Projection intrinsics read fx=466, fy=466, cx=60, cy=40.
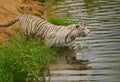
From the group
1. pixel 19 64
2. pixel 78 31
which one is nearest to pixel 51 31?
pixel 78 31

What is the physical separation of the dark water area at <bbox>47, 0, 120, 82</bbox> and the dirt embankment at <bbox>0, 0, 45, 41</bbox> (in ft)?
2.24

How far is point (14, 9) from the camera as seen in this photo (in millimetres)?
12359

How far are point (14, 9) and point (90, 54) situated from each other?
14.9ft

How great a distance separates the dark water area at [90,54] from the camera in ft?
18.9

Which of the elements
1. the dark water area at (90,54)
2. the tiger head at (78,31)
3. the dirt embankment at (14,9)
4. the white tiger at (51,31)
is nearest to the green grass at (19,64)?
the dark water area at (90,54)

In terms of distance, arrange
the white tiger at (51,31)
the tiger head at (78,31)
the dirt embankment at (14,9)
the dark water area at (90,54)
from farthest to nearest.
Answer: the dirt embankment at (14,9), the tiger head at (78,31), the white tiger at (51,31), the dark water area at (90,54)

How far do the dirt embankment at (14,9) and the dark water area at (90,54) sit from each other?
683 mm

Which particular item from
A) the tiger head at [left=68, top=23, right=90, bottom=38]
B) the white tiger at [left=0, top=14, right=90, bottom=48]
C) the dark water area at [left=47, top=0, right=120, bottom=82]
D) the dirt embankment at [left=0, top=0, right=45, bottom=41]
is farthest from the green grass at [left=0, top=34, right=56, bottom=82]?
the dirt embankment at [left=0, top=0, right=45, bottom=41]

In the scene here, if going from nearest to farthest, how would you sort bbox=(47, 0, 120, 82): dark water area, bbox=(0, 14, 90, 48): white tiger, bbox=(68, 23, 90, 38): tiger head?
bbox=(47, 0, 120, 82): dark water area
bbox=(0, 14, 90, 48): white tiger
bbox=(68, 23, 90, 38): tiger head

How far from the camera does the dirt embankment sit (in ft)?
33.2

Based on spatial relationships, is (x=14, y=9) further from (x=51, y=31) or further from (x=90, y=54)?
(x=90, y=54)

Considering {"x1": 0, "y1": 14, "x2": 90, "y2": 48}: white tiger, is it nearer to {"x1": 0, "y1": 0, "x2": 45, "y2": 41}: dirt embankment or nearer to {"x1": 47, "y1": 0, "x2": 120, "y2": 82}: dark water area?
{"x1": 47, "y1": 0, "x2": 120, "y2": 82}: dark water area

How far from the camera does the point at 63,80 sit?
6.47 m

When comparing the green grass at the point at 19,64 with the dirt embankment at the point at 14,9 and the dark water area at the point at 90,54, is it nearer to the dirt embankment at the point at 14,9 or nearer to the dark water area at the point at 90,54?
the dark water area at the point at 90,54
